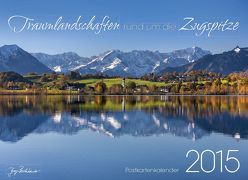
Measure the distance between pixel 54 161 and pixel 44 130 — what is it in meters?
19.2

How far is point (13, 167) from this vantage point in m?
25.8

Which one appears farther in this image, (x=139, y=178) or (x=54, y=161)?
(x=54, y=161)

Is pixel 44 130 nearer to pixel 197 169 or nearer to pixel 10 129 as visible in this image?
pixel 10 129

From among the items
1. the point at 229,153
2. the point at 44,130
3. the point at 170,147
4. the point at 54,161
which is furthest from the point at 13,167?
the point at 44,130

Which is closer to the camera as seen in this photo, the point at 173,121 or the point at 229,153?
the point at 229,153

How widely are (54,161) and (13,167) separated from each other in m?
2.94

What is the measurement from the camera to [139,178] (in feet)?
75.9

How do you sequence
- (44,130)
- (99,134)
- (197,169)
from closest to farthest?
(197,169)
(99,134)
(44,130)

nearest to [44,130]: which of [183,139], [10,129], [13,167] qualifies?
[10,129]

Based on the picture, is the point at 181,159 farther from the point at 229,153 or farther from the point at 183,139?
the point at 183,139

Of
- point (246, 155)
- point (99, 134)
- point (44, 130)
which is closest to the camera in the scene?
point (246, 155)
